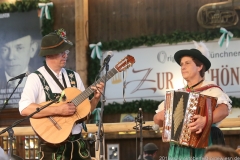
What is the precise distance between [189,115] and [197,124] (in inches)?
4.7

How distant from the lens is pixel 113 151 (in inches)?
326

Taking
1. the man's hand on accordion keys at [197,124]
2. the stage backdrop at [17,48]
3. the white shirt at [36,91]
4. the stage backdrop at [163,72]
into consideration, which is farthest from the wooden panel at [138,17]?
the man's hand on accordion keys at [197,124]

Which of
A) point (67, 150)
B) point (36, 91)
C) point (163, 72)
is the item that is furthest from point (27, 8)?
point (67, 150)

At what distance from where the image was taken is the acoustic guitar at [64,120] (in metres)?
4.59

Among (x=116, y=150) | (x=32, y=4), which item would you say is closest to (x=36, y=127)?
(x=116, y=150)

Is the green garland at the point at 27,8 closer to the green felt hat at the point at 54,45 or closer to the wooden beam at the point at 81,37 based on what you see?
the wooden beam at the point at 81,37

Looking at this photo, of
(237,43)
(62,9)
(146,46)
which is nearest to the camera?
(237,43)

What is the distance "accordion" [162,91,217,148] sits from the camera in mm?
4062

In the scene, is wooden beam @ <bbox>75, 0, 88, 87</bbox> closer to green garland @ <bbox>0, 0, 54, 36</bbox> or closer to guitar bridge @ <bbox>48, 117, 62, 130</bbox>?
green garland @ <bbox>0, 0, 54, 36</bbox>

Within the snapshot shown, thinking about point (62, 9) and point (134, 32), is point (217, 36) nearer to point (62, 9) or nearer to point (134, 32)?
point (134, 32)

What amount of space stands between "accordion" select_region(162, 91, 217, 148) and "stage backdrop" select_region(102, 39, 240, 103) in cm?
396

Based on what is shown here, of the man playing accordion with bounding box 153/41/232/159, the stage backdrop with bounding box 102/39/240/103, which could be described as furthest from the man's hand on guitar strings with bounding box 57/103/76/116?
the stage backdrop with bounding box 102/39/240/103

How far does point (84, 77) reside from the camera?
8.73 meters

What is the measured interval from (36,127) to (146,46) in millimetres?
4207
